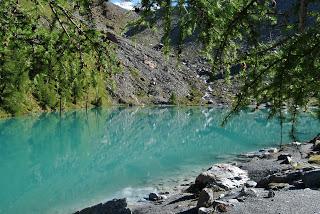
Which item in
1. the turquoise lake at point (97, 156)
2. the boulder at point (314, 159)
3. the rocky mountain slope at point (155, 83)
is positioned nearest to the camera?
the turquoise lake at point (97, 156)

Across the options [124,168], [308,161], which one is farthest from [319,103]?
[124,168]

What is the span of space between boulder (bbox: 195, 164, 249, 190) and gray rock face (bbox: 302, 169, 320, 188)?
16.4 feet

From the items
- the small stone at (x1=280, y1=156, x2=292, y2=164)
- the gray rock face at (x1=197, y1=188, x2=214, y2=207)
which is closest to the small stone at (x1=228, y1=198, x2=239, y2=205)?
the gray rock face at (x1=197, y1=188, x2=214, y2=207)

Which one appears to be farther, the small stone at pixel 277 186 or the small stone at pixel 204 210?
the small stone at pixel 277 186

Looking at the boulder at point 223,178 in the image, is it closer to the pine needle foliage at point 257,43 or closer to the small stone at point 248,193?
the small stone at point 248,193

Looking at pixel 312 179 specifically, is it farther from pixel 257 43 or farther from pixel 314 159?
pixel 257 43

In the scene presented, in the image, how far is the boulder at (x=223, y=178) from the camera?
25969 mm

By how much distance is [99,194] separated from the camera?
29719mm

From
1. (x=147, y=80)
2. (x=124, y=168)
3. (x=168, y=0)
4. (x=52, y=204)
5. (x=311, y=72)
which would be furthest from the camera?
(x=147, y=80)

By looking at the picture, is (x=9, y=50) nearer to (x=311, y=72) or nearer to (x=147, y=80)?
(x=311, y=72)

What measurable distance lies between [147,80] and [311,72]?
151 meters

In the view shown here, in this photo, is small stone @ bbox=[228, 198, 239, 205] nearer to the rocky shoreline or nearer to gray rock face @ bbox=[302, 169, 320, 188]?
the rocky shoreline

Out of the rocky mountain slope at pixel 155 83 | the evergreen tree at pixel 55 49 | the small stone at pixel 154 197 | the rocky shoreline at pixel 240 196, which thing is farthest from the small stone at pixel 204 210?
the rocky mountain slope at pixel 155 83

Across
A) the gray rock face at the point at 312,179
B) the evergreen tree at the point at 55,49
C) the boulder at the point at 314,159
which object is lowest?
the boulder at the point at 314,159
